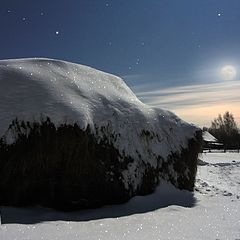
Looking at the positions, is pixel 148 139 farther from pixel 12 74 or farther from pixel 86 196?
pixel 12 74

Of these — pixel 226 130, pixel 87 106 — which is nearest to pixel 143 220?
pixel 87 106

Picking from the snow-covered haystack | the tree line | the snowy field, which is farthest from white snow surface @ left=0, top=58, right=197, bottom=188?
the tree line

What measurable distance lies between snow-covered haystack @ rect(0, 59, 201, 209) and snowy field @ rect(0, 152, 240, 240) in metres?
0.45

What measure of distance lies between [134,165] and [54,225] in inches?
141

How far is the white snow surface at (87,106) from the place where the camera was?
32.2 ft

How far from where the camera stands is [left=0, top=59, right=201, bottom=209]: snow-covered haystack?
9477mm


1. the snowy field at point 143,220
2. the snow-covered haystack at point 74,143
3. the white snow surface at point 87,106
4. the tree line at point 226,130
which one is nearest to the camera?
the snowy field at point 143,220

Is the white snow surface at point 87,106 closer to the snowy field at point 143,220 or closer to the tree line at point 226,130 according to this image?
the snowy field at point 143,220

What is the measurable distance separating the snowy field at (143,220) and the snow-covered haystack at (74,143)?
1.47 ft

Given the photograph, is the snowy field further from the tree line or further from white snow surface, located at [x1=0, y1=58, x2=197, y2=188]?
the tree line

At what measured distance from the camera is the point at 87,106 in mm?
10570

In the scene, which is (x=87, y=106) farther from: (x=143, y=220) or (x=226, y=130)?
(x=226, y=130)

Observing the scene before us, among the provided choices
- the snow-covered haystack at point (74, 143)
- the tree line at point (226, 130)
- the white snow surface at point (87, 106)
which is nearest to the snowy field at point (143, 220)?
the snow-covered haystack at point (74, 143)

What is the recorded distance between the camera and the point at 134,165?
433 inches
